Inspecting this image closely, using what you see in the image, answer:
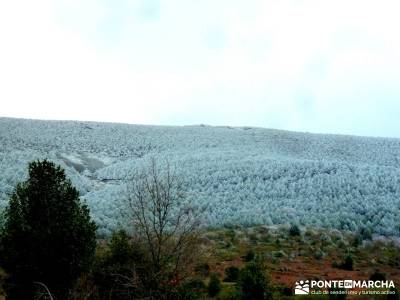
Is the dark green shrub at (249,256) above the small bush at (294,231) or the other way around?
the other way around

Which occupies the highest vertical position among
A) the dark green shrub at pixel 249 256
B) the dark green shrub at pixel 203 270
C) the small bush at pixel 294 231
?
the small bush at pixel 294 231

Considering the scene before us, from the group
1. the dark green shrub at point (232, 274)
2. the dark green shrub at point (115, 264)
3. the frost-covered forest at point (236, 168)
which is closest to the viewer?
the dark green shrub at point (115, 264)

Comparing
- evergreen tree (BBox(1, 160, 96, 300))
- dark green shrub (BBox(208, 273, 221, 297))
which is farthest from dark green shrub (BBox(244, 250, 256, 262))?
evergreen tree (BBox(1, 160, 96, 300))

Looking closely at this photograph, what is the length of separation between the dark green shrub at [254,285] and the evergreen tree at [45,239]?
185 inches

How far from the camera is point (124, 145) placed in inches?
2226

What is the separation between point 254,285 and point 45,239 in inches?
244

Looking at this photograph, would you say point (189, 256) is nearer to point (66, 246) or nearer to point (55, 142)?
point (66, 246)

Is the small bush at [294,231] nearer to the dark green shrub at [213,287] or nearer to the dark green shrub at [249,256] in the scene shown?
the dark green shrub at [249,256]

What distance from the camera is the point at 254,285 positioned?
14969 mm

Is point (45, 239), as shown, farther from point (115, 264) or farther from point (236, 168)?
point (236, 168)

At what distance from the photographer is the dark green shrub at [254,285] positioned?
14.9 m

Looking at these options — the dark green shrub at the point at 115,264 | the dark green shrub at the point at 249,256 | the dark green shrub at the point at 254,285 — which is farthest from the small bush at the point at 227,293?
the dark green shrub at the point at 249,256

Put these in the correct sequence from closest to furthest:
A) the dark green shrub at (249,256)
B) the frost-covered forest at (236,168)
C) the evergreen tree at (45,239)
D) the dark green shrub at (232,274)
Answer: the evergreen tree at (45,239), the dark green shrub at (232,274), the dark green shrub at (249,256), the frost-covered forest at (236,168)

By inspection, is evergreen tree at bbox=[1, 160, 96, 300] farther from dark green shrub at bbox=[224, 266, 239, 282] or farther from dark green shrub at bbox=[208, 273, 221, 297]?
dark green shrub at bbox=[224, 266, 239, 282]
